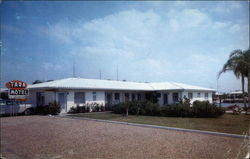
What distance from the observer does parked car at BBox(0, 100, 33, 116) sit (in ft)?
51.7

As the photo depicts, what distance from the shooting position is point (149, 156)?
15.5 ft

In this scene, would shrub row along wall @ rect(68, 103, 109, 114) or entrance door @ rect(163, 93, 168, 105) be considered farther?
entrance door @ rect(163, 93, 168, 105)

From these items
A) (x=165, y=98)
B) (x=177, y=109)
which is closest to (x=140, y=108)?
(x=177, y=109)

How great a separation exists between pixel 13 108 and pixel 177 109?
13.9 metres

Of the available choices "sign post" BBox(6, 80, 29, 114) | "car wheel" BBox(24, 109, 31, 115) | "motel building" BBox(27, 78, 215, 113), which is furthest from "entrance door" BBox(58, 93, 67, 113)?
"sign post" BBox(6, 80, 29, 114)

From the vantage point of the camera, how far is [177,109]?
13.4 m

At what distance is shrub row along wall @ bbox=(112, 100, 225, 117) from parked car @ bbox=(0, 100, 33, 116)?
885cm

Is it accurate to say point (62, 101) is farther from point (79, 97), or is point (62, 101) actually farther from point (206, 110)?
point (206, 110)

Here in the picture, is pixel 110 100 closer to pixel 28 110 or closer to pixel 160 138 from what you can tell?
pixel 28 110

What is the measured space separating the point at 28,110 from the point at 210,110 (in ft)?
52.7

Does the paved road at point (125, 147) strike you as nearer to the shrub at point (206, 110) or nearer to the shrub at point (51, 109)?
the shrub at point (206, 110)

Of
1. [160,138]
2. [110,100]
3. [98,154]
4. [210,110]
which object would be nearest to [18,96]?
[98,154]

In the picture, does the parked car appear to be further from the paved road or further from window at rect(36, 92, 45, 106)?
the paved road

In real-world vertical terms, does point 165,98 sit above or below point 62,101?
below
